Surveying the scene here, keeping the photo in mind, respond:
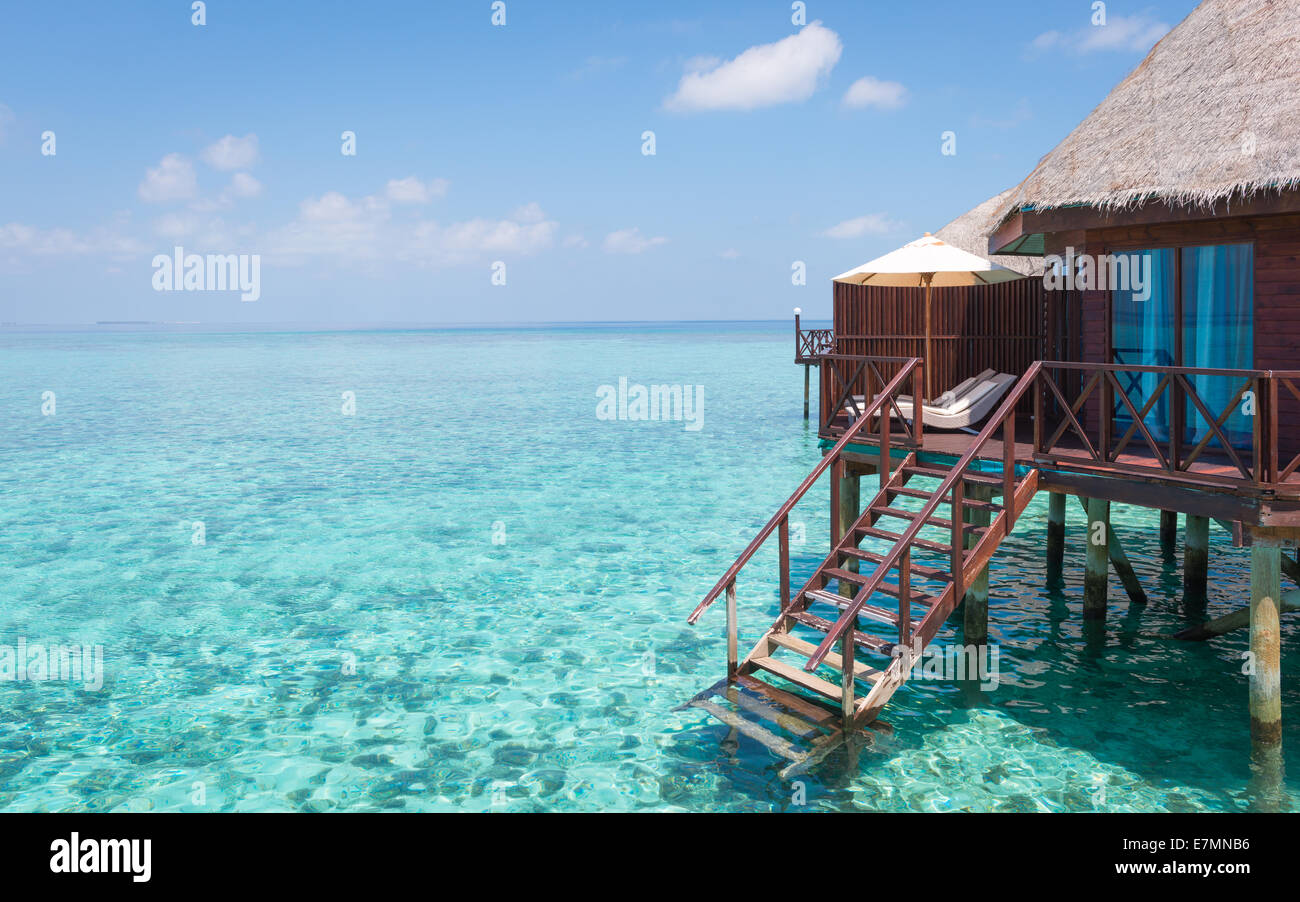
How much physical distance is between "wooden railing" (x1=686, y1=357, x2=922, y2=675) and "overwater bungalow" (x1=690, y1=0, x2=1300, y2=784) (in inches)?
1.4

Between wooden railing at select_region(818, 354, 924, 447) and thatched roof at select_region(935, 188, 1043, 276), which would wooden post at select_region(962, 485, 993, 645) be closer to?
wooden railing at select_region(818, 354, 924, 447)

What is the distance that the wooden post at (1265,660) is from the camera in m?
8.24

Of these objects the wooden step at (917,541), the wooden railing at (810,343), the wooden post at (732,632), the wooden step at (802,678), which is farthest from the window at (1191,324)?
the wooden railing at (810,343)

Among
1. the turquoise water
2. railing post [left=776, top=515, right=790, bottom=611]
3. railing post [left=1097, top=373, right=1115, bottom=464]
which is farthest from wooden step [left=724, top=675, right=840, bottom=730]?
railing post [left=1097, top=373, right=1115, bottom=464]

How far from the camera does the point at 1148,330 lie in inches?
428

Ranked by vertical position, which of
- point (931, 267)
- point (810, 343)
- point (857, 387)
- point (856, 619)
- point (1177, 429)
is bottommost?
point (856, 619)

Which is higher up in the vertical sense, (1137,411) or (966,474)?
(1137,411)

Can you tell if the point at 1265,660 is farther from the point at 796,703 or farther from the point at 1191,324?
the point at 796,703

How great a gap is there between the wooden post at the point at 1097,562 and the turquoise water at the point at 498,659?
39 centimetres

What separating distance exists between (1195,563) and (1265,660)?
4707 millimetres

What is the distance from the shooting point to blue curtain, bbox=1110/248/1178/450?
34.7ft

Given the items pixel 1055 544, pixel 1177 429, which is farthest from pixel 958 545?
pixel 1055 544

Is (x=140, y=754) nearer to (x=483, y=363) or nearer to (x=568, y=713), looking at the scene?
(x=568, y=713)
